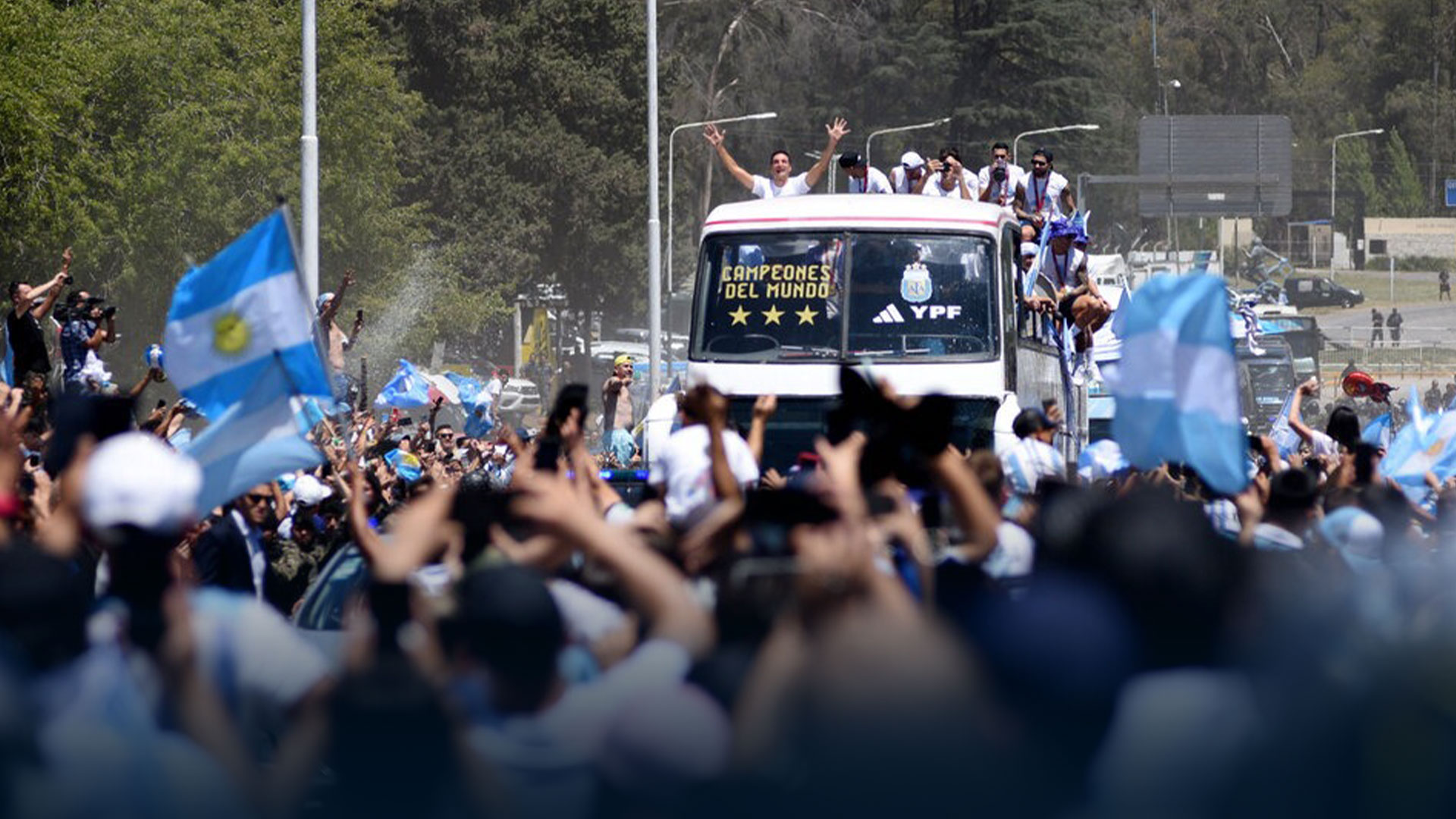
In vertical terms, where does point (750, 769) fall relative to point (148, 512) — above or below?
below

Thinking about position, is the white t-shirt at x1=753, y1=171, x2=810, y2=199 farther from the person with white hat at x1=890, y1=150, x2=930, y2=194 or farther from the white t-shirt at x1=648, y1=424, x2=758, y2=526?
the white t-shirt at x1=648, y1=424, x2=758, y2=526

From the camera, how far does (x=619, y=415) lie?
17.9 m

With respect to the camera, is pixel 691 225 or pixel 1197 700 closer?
pixel 1197 700

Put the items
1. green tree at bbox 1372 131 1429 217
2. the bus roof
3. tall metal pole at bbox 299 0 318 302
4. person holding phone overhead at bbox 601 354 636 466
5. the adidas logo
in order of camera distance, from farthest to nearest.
Result: green tree at bbox 1372 131 1429 217 → tall metal pole at bbox 299 0 318 302 → person holding phone overhead at bbox 601 354 636 466 → the bus roof → the adidas logo

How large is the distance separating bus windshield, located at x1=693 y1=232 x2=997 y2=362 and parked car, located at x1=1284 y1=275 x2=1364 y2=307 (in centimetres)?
6441

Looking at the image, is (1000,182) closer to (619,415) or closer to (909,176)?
(909,176)

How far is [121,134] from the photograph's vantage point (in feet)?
118

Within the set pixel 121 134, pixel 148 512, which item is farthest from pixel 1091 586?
pixel 121 134

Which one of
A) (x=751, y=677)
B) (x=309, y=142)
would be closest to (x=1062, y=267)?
(x=309, y=142)

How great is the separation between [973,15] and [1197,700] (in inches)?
2552

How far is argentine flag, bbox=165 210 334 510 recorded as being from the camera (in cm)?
792

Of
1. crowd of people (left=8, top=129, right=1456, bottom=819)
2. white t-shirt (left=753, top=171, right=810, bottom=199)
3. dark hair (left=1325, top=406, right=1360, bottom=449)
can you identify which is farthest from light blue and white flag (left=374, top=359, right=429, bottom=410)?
crowd of people (left=8, top=129, right=1456, bottom=819)

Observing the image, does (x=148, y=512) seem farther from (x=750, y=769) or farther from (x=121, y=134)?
(x=121, y=134)

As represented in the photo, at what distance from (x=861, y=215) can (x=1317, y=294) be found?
2576 inches
